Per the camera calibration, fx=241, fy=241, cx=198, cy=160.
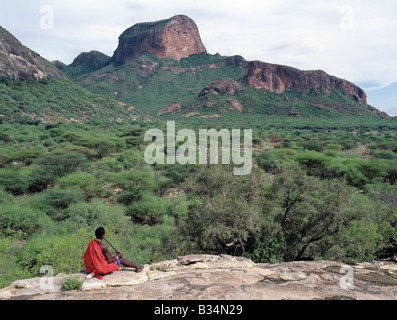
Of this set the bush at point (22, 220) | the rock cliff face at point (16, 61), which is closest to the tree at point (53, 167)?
the bush at point (22, 220)

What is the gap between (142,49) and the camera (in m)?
136

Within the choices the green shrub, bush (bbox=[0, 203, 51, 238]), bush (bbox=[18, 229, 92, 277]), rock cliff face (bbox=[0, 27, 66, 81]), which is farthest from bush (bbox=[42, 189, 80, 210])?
rock cliff face (bbox=[0, 27, 66, 81])

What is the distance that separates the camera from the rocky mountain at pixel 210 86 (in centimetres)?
9300

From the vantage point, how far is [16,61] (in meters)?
56.9

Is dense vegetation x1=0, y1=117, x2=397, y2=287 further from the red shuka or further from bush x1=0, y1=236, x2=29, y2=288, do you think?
the red shuka

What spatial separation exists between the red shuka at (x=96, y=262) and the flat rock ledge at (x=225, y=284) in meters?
0.14

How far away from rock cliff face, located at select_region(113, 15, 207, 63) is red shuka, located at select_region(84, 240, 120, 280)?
139 m

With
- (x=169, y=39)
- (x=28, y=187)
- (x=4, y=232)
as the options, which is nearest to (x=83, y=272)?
(x=4, y=232)

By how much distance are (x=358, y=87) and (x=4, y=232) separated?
445 ft

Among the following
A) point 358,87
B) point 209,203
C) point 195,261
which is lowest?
point 195,261

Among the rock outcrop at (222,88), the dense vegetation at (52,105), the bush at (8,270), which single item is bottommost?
the bush at (8,270)

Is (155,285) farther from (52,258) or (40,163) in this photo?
(40,163)

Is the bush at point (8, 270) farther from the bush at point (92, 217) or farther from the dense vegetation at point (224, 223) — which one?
the bush at point (92, 217)

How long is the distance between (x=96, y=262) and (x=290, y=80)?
11600cm
